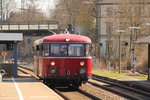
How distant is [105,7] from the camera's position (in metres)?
73.3

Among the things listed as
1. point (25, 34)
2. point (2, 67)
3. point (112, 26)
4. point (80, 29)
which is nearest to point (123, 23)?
point (112, 26)

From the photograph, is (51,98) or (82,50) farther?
(82,50)

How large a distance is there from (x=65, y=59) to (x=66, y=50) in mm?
489

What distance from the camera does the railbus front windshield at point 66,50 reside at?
21719mm

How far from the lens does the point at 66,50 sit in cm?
2183

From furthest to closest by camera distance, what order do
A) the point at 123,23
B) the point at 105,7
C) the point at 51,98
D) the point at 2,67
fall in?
1. the point at 105,7
2. the point at 123,23
3. the point at 2,67
4. the point at 51,98

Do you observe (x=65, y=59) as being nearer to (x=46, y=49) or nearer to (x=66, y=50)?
(x=66, y=50)

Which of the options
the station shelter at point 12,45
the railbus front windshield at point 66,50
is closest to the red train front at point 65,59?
the railbus front windshield at point 66,50

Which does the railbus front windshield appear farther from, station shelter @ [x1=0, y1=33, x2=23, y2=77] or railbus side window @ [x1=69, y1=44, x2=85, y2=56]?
station shelter @ [x1=0, y1=33, x2=23, y2=77]

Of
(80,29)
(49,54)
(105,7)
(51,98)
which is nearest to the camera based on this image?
(51,98)

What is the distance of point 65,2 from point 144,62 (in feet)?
110

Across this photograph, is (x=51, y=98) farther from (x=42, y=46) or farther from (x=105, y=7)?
(x=105, y=7)

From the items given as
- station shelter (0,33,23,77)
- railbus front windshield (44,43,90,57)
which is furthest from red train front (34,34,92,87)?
station shelter (0,33,23,77)

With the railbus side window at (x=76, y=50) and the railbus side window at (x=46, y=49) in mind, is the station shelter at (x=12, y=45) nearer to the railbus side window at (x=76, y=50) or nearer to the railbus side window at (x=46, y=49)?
the railbus side window at (x=46, y=49)
